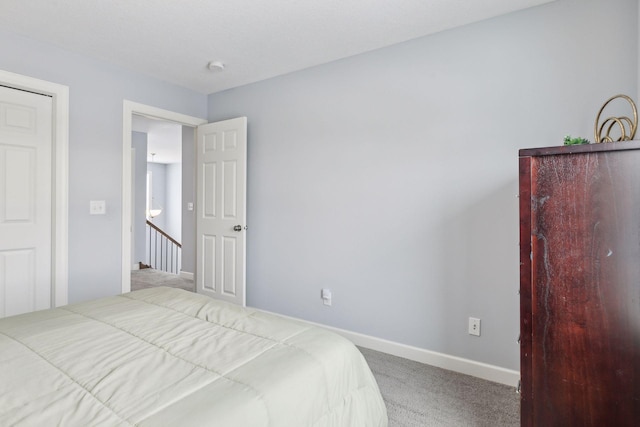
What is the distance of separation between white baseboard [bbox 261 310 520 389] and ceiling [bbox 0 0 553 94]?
2.31 meters

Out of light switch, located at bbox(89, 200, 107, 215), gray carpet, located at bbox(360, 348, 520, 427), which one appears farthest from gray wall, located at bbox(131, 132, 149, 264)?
gray carpet, located at bbox(360, 348, 520, 427)

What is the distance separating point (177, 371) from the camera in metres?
1.10

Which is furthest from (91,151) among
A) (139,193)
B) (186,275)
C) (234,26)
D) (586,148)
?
(586,148)

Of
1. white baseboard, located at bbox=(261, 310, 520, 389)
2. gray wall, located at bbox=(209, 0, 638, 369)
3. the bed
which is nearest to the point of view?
the bed

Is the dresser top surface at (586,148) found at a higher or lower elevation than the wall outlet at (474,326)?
higher

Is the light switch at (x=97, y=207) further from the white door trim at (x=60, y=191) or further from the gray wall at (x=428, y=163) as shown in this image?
the gray wall at (x=428, y=163)

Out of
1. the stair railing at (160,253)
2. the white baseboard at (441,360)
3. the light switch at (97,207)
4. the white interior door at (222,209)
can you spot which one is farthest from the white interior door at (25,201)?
the stair railing at (160,253)

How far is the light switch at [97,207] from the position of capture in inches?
115

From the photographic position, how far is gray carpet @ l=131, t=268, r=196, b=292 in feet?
15.6

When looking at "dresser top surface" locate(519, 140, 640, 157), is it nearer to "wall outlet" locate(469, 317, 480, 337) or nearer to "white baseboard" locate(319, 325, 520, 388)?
"wall outlet" locate(469, 317, 480, 337)

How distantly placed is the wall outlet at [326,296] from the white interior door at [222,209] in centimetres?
86

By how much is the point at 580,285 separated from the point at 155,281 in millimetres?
5164

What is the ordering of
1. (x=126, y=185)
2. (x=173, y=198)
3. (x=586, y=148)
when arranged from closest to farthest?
(x=586, y=148) → (x=126, y=185) → (x=173, y=198)

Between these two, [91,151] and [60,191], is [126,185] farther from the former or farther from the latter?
[60,191]
